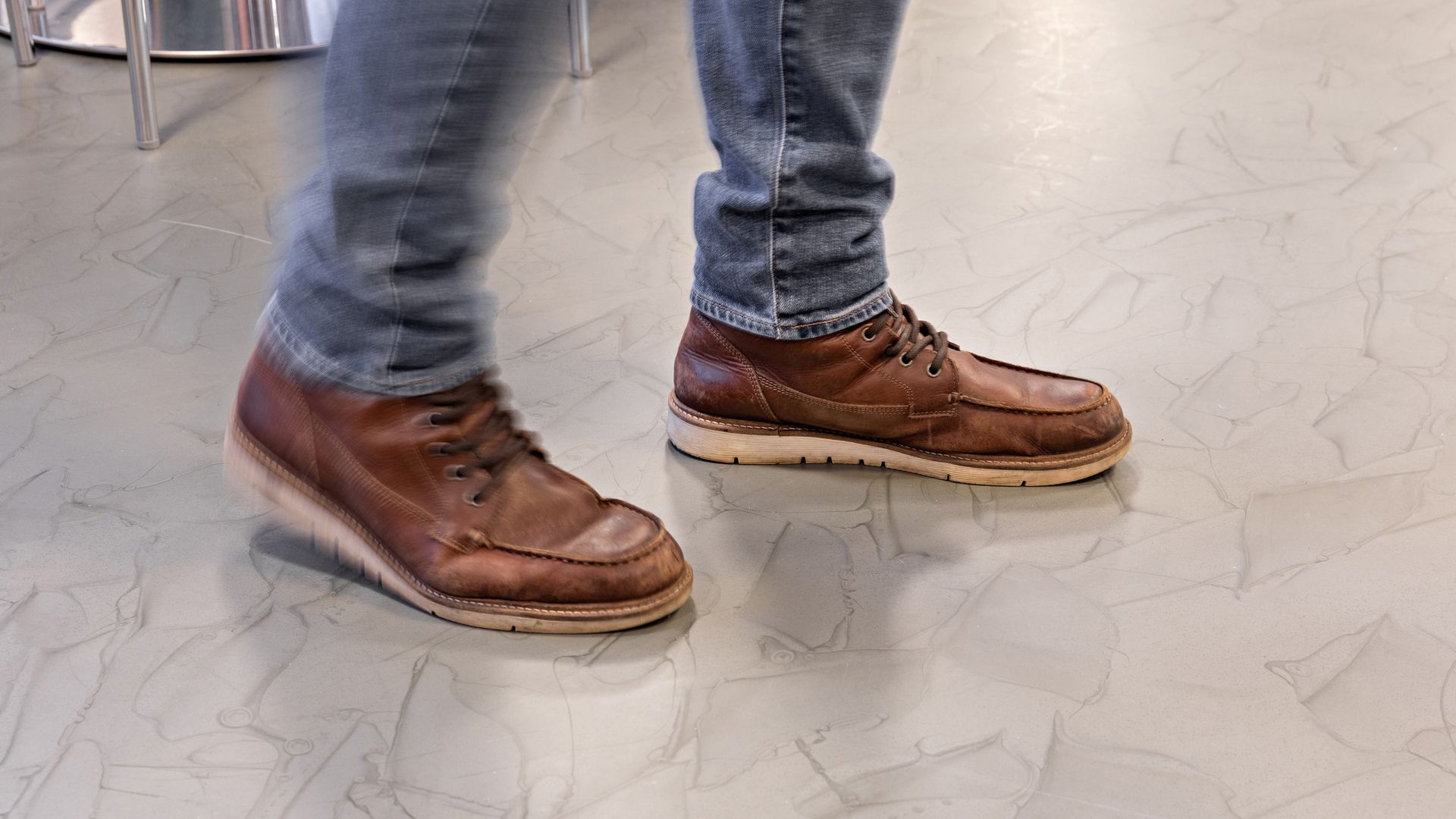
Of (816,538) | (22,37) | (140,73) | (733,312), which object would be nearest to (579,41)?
(140,73)

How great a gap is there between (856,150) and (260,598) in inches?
16.8

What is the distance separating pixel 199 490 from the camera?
0.80 metres

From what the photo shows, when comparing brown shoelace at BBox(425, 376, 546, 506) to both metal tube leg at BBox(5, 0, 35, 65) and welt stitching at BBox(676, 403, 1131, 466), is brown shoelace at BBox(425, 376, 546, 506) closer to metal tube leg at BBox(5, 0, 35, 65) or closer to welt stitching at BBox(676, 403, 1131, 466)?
welt stitching at BBox(676, 403, 1131, 466)

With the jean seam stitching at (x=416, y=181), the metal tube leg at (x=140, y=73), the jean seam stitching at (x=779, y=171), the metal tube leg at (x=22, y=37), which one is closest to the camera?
the jean seam stitching at (x=416, y=181)

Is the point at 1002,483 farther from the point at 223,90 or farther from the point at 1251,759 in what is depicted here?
the point at 223,90

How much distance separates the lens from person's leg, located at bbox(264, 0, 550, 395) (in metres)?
0.59

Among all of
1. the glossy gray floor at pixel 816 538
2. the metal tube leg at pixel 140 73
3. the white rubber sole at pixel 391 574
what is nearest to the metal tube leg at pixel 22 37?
the glossy gray floor at pixel 816 538

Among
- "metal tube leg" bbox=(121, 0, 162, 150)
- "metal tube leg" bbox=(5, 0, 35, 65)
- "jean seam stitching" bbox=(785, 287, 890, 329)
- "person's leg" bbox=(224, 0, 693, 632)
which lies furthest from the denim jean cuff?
"metal tube leg" bbox=(5, 0, 35, 65)

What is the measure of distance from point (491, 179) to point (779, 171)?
7.9 inches

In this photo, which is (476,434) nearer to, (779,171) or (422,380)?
(422,380)

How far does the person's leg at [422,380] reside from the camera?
23.7 inches

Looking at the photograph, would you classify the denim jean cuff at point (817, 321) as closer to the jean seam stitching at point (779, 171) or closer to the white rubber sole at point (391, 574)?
the jean seam stitching at point (779, 171)

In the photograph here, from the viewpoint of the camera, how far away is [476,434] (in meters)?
0.69

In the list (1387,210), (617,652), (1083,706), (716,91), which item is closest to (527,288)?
(716,91)
